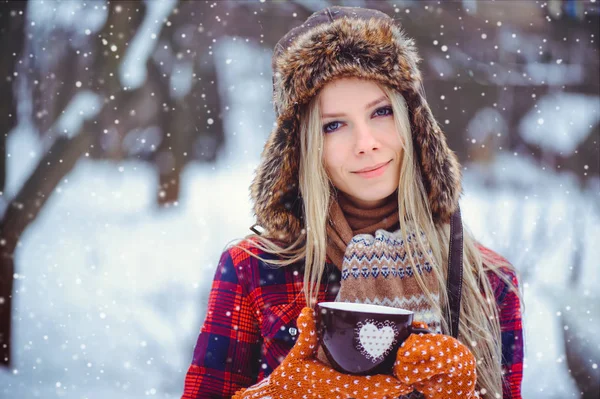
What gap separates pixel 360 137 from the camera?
3.01 feet

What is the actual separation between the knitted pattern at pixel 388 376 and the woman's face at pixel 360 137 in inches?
12.9

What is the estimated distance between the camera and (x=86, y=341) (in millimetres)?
2170

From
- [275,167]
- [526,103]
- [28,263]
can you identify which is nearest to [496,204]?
[526,103]

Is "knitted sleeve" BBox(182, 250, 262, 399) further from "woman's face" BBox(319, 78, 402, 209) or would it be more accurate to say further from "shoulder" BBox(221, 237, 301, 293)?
"woman's face" BBox(319, 78, 402, 209)

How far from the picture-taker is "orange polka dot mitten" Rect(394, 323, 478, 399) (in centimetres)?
66

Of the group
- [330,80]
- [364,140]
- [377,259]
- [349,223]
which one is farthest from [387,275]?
[330,80]

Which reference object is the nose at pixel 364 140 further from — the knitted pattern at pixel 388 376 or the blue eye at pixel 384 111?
the knitted pattern at pixel 388 376

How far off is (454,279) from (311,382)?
1.24ft

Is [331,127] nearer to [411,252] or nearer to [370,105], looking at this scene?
[370,105]

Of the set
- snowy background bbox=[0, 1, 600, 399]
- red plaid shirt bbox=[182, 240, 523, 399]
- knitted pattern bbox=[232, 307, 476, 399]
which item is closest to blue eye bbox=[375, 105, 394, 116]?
red plaid shirt bbox=[182, 240, 523, 399]

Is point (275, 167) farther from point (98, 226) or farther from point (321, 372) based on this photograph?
point (98, 226)

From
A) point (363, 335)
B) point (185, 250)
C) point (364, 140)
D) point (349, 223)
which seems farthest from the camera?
point (185, 250)

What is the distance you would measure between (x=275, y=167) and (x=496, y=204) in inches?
58.8

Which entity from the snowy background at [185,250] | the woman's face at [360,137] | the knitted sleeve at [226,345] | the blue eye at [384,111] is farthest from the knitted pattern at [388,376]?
the snowy background at [185,250]
